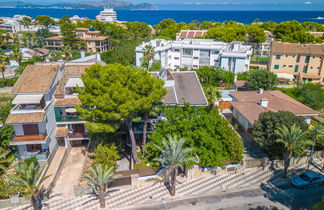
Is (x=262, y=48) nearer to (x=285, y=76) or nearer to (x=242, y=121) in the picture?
(x=285, y=76)

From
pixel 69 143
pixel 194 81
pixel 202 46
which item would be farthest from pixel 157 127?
pixel 202 46

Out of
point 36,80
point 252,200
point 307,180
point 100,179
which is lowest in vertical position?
point 252,200

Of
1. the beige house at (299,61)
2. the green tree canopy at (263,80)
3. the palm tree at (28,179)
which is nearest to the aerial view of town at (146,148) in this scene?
the palm tree at (28,179)

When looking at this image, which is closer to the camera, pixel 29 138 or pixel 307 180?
pixel 307 180

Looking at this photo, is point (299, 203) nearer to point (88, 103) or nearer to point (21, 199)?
point (88, 103)

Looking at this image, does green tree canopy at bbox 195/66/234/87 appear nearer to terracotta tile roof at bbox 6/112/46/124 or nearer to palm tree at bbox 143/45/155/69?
palm tree at bbox 143/45/155/69

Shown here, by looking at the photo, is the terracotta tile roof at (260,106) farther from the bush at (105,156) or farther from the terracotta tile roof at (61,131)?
the terracotta tile roof at (61,131)

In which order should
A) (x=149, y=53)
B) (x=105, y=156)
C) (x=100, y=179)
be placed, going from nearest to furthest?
(x=100, y=179) < (x=105, y=156) < (x=149, y=53)

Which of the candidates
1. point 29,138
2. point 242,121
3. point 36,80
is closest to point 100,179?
point 29,138
